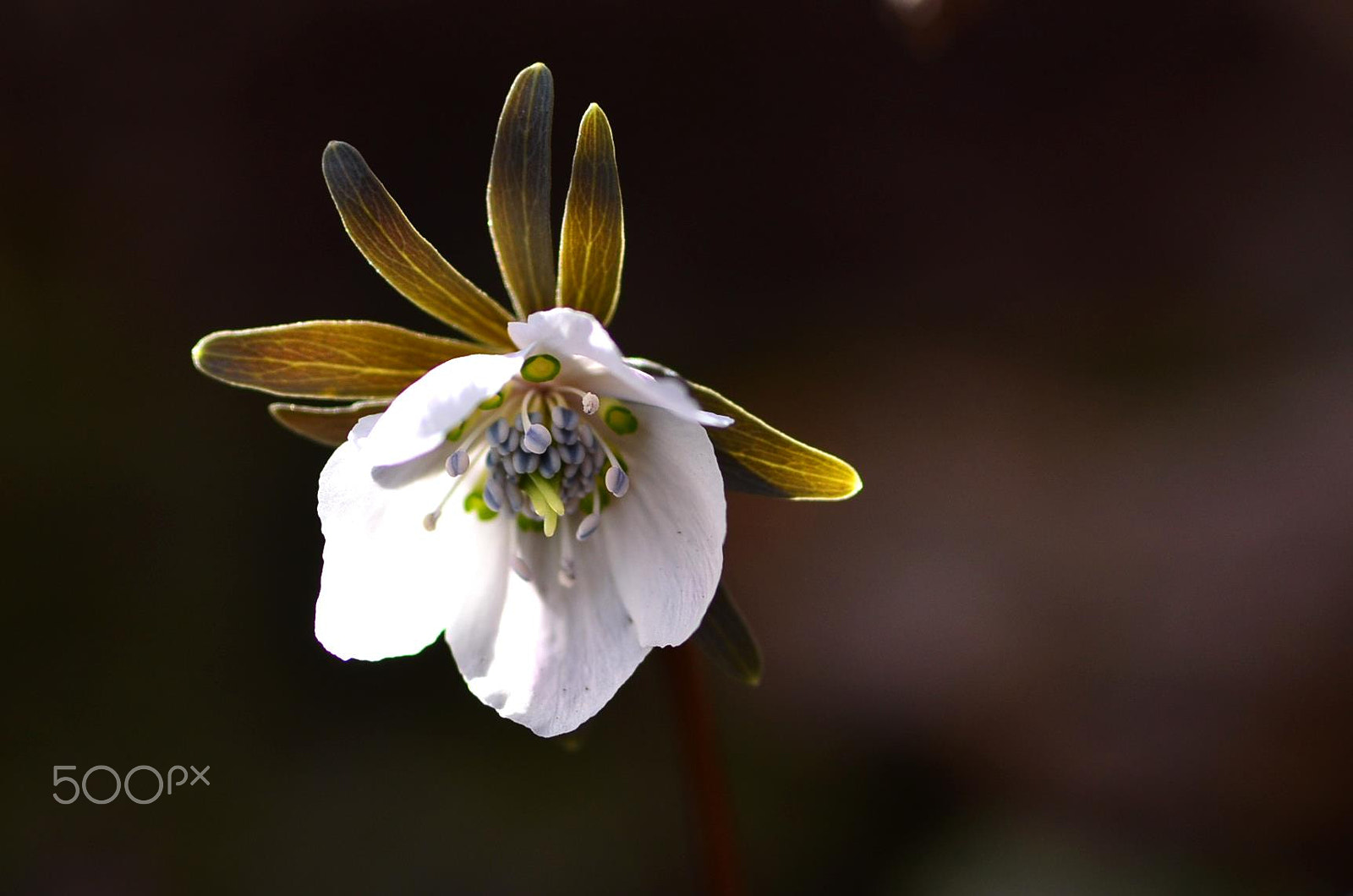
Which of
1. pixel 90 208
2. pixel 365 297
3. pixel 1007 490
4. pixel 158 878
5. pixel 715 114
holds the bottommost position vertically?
pixel 158 878

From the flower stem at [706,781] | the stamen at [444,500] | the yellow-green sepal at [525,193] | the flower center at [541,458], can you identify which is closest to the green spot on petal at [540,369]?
the flower center at [541,458]

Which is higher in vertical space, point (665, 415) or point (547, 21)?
point (547, 21)

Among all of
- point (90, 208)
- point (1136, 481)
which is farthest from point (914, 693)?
point (90, 208)

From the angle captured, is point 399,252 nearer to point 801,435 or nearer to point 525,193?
point 525,193

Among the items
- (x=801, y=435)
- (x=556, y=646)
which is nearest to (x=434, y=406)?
(x=556, y=646)

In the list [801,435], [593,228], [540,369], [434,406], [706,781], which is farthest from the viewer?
[801,435]

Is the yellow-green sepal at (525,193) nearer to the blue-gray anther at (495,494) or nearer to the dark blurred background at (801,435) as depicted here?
the blue-gray anther at (495,494)

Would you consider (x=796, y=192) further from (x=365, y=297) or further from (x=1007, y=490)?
(x=365, y=297)
